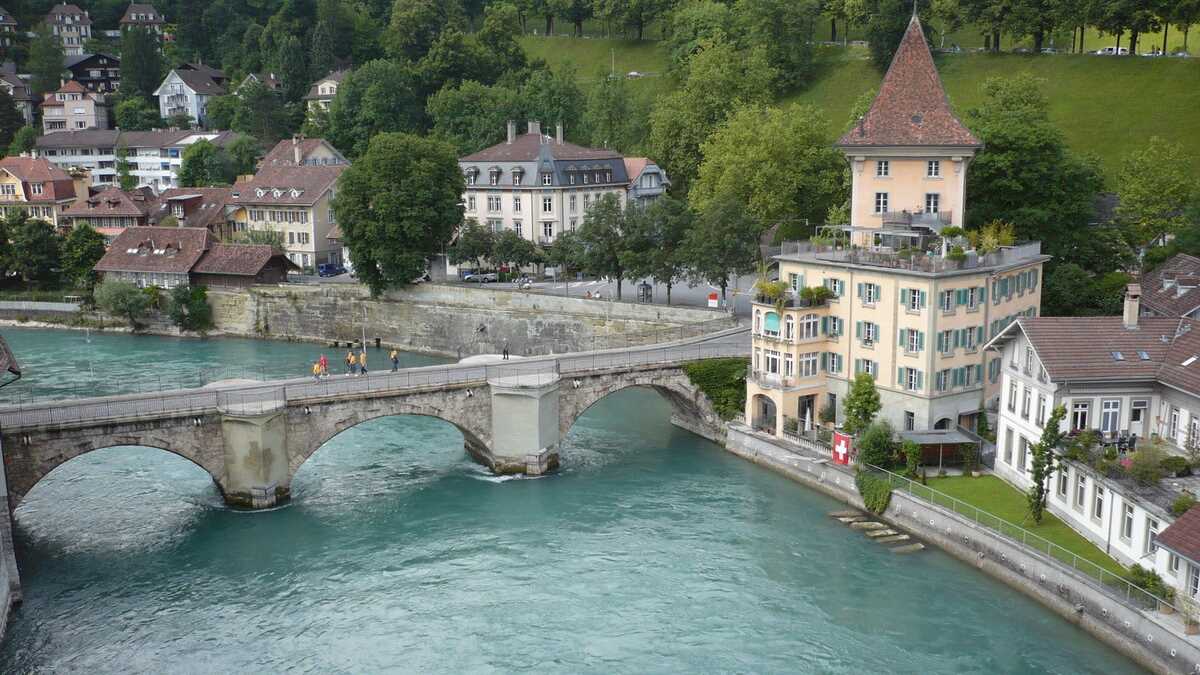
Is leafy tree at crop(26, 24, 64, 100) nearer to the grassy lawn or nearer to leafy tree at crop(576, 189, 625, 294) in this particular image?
leafy tree at crop(576, 189, 625, 294)

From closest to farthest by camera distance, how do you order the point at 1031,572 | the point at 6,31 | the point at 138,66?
the point at 1031,572 → the point at 138,66 → the point at 6,31

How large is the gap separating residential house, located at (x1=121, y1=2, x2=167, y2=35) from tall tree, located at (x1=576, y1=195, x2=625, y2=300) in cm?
10932

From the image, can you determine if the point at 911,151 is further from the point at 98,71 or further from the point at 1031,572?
the point at 98,71

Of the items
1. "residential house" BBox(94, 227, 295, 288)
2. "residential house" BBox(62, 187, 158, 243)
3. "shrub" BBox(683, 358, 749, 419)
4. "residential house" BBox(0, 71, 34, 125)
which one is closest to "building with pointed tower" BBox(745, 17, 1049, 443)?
"shrub" BBox(683, 358, 749, 419)

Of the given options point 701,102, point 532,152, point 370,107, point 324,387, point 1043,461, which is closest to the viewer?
point 1043,461

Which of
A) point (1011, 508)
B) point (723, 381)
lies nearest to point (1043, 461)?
point (1011, 508)

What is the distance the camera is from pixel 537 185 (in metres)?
79.3

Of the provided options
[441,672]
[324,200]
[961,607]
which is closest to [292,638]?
[441,672]

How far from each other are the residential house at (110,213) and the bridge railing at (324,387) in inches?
2192

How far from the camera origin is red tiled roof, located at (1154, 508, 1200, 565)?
95.5ft

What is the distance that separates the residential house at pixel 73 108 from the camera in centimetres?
13375

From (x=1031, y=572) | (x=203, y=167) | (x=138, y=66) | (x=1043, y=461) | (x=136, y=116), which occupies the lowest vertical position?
(x=1031, y=572)

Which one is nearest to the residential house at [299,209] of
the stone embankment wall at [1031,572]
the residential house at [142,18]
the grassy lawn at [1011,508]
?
the stone embankment wall at [1031,572]

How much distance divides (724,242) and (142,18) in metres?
124
